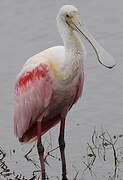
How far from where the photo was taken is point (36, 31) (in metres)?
18.3

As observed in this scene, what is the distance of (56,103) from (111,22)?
6719mm

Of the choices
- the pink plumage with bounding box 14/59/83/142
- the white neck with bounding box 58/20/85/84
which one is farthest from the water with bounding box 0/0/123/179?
the white neck with bounding box 58/20/85/84

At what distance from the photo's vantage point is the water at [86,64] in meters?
14.0

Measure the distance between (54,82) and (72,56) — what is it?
1.24 ft

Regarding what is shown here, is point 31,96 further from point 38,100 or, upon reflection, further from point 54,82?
point 54,82

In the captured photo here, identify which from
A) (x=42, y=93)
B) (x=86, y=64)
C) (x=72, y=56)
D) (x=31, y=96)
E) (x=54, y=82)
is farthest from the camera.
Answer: (x=86, y=64)

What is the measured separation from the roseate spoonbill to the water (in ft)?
3.05

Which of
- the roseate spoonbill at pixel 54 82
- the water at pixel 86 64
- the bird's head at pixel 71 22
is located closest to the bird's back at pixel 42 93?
the roseate spoonbill at pixel 54 82

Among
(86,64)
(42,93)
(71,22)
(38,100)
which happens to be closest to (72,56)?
(71,22)

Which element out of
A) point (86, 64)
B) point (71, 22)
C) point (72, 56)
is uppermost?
point (86, 64)

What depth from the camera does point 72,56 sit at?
11.5 m

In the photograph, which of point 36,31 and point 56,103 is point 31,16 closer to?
point 36,31

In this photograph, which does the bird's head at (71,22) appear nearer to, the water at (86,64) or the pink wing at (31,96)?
the pink wing at (31,96)

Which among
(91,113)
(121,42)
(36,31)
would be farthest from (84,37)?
(36,31)
